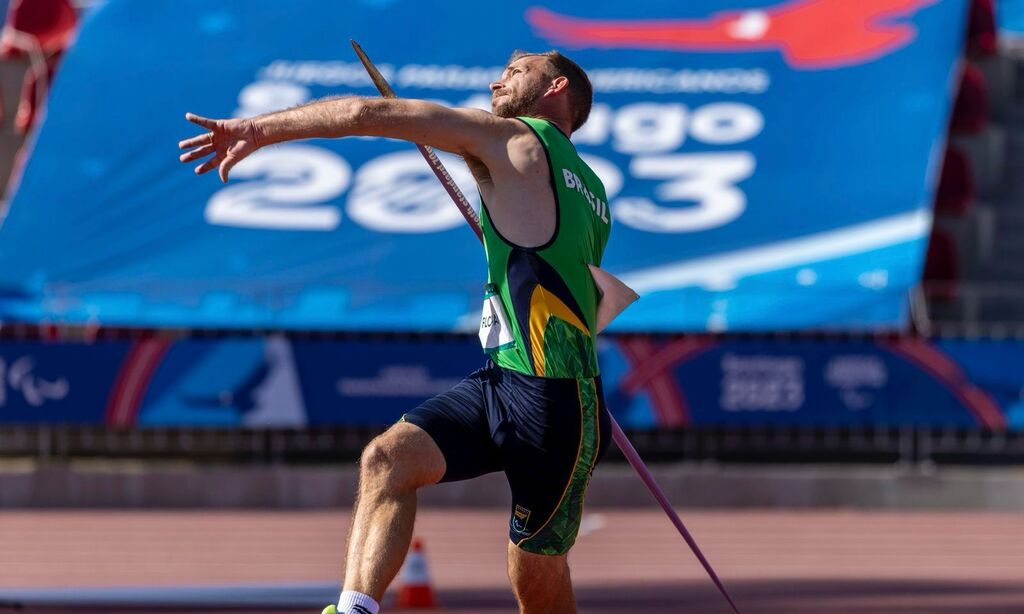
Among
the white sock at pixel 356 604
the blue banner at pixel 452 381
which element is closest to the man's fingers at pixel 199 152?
the white sock at pixel 356 604

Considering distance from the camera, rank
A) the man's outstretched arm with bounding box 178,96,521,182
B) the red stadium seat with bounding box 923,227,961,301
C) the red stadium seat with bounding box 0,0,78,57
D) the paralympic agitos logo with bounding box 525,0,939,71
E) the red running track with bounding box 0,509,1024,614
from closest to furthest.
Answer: the man's outstretched arm with bounding box 178,96,521,182 < the red running track with bounding box 0,509,1024,614 < the red stadium seat with bounding box 923,227,961,301 < the paralympic agitos logo with bounding box 525,0,939,71 < the red stadium seat with bounding box 0,0,78,57

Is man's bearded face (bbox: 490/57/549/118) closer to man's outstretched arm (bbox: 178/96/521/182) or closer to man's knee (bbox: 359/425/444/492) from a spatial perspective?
man's outstretched arm (bbox: 178/96/521/182)

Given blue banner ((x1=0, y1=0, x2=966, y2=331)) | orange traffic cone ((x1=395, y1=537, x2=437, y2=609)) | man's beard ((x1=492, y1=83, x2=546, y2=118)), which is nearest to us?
man's beard ((x1=492, y1=83, x2=546, y2=118))

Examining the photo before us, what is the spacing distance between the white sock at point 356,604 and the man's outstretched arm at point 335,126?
1325mm

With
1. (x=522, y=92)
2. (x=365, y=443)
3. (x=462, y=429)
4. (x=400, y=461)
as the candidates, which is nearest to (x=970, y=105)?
A: (x=365, y=443)

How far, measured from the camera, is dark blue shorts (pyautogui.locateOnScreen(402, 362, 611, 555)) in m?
5.52

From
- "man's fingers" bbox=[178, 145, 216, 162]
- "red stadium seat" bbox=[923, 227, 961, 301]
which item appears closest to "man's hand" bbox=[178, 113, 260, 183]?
"man's fingers" bbox=[178, 145, 216, 162]

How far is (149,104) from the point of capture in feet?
62.7

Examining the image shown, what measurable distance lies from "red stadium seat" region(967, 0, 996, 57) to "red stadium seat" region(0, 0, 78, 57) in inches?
423

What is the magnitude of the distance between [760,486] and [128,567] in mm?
6330

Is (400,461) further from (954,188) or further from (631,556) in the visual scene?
(954,188)

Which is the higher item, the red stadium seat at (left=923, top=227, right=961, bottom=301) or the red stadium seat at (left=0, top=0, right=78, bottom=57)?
the red stadium seat at (left=0, top=0, right=78, bottom=57)

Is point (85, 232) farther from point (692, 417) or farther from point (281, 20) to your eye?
point (692, 417)

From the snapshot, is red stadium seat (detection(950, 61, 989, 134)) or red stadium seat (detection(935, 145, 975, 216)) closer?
red stadium seat (detection(935, 145, 975, 216))
